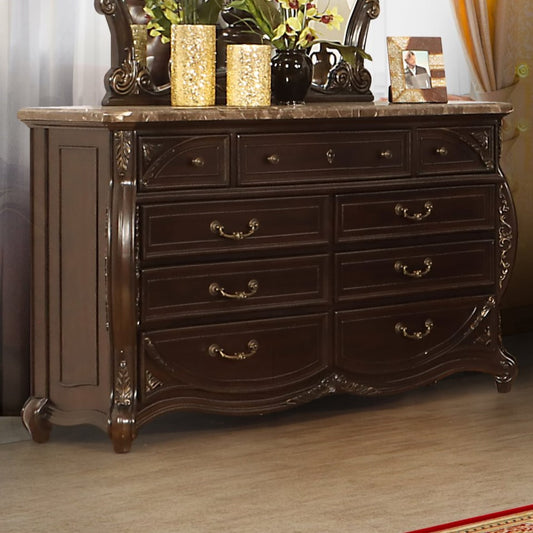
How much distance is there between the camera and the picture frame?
3.13m

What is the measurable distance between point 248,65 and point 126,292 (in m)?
0.69

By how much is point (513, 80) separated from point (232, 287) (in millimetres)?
1685

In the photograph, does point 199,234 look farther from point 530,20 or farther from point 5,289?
point 530,20

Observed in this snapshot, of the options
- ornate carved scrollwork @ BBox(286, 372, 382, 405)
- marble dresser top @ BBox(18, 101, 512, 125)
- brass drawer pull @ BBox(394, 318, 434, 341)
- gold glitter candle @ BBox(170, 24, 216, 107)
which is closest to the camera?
marble dresser top @ BBox(18, 101, 512, 125)

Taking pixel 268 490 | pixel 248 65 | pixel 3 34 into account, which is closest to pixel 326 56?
pixel 248 65

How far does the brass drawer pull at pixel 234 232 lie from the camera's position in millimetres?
2688

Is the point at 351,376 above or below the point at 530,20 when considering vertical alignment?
below

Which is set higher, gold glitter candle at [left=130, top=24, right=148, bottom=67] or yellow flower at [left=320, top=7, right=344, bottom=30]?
yellow flower at [left=320, top=7, right=344, bottom=30]

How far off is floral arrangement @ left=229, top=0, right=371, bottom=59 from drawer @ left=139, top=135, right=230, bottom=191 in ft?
1.41

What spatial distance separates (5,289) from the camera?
3.03m

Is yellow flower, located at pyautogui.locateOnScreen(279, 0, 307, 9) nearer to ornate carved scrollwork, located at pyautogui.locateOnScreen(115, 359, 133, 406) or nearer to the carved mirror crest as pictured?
the carved mirror crest

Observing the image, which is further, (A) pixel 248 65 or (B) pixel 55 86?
(B) pixel 55 86

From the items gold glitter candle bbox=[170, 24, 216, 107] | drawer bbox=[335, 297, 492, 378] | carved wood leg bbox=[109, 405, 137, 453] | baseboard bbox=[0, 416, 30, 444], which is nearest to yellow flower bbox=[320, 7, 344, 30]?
gold glitter candle bbox=[170, 24, 216, 107]

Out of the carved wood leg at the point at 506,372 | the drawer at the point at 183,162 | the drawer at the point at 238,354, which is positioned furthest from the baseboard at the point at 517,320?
the drawer at the point at 183,162
